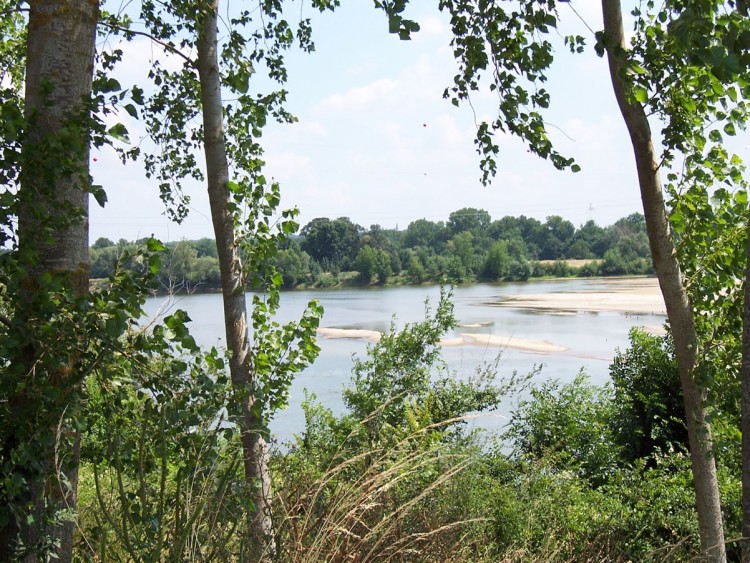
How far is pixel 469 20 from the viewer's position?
12.1 ft

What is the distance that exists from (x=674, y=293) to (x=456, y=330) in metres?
19.1

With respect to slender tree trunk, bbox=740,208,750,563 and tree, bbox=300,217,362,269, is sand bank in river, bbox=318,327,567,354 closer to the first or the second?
tree, bbox=300,217,362,269

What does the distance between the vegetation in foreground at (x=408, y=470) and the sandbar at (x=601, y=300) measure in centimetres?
1900

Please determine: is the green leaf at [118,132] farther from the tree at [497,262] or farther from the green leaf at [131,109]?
the tree at [497,262]

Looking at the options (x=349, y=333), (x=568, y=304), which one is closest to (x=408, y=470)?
(x=349, y=333)

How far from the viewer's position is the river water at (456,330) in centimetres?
1331

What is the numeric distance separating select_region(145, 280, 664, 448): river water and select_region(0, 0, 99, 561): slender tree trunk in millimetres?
786

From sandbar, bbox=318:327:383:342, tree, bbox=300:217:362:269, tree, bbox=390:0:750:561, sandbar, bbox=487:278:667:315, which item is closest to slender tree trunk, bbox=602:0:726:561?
tree, bbox=390:0:750:561

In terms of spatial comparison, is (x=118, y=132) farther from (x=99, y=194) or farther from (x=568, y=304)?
(x=568, y=304)

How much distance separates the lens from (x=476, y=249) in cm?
4578

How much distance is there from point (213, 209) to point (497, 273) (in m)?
43.4

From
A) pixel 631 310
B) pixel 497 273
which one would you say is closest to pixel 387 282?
pixel 497 273

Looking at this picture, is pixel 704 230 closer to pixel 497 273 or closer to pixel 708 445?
pixel 708 445

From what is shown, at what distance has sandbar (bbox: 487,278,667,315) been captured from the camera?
30.4 meters
